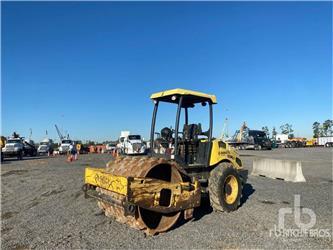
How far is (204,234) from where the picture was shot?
5.77m

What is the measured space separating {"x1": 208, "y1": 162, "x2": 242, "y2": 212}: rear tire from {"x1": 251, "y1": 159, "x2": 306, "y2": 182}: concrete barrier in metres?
5.74

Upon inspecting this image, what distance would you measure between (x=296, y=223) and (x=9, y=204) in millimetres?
6880

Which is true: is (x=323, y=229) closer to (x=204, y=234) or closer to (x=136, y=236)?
(x=204, y=234)

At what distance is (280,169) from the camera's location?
44.0ft

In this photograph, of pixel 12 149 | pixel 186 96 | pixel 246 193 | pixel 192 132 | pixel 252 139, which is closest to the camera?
pixel 186 96

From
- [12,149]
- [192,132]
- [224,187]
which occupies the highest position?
[192,132]

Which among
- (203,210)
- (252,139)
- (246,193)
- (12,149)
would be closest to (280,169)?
(246,193)

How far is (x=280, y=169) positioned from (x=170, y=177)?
8.20 m

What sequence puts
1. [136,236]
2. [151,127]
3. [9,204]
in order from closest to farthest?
[136,236] < [151,127] < [9,204]

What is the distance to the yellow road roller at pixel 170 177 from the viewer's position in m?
5.55

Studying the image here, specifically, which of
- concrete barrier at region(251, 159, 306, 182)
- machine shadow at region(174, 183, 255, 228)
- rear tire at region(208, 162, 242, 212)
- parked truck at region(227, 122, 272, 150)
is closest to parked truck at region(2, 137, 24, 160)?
concrete barrier at region(251, 159, 306, 182)

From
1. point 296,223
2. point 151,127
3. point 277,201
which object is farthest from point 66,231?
point 277,201

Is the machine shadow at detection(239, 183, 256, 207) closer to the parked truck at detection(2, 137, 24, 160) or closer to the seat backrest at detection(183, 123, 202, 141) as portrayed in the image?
the seat backrest at detection(183, 123, 202, 141)

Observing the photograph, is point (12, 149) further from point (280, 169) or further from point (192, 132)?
point (192, 132)
